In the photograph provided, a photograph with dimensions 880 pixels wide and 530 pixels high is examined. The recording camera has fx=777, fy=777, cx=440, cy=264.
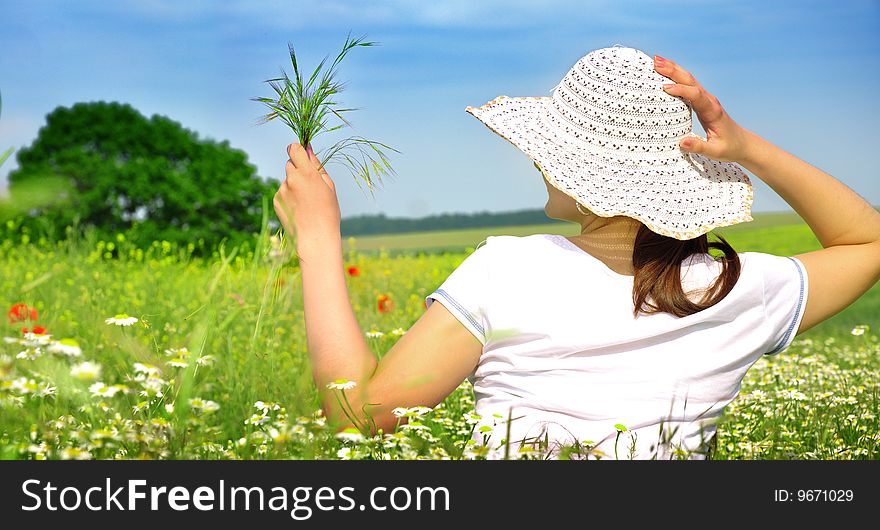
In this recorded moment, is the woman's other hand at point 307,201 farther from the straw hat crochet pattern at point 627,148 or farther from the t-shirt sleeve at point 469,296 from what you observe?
the straw hat crochet pattern at point 627,148

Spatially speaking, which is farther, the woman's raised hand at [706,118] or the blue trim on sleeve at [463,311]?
the woman's raised hand at [706,118]

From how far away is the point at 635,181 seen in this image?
220 centimetres

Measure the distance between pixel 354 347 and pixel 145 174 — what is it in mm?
17504

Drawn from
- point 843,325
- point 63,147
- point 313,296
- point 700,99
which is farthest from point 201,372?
point 63,147

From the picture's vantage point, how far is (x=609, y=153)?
88.0 inches

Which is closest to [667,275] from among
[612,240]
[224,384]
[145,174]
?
[612,240]

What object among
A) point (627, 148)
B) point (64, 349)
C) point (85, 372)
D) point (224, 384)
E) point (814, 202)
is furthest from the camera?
point (224, 384)

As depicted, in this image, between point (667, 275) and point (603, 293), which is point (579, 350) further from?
point (667, 275)

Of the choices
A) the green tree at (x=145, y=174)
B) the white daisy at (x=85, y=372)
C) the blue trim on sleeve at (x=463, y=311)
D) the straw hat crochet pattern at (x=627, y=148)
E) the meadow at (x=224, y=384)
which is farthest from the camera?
the green tree at (x=145, y=174)

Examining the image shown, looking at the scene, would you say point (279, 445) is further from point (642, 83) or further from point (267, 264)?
point (642, 83)

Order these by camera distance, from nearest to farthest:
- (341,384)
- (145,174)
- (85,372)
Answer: (85,372), (341,384), (145,174)

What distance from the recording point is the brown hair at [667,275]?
2.09 metres

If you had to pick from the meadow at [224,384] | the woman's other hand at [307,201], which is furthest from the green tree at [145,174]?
the woman's other hand at [307,201]

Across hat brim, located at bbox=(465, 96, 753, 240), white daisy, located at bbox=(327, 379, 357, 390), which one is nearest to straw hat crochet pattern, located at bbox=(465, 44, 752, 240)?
hat brim, located at bbox=(465, 96, 753, 240)
